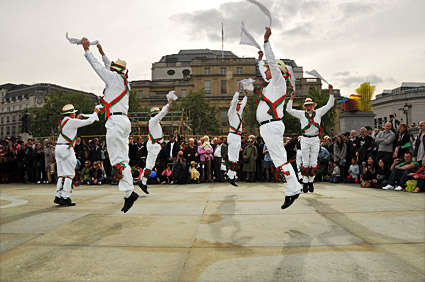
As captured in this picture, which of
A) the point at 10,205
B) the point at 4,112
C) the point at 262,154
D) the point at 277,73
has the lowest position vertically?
the point at 10,205

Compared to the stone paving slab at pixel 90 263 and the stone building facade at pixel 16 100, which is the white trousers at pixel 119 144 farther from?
the stone building facade at pixel 16 100

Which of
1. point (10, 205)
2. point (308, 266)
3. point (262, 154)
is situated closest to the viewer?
point (308, 266)

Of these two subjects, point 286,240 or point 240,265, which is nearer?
point 240,265

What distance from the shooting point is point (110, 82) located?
17.2 feet

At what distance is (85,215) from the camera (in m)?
5.75

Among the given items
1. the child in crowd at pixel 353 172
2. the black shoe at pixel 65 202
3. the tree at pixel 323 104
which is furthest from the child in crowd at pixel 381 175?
the tree at pixel 323 104

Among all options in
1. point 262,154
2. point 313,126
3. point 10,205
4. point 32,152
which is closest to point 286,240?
point 313,126

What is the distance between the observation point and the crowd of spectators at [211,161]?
1040cm

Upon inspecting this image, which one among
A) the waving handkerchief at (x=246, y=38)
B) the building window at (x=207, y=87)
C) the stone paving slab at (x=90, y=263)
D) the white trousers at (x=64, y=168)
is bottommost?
the stone paving slab at (x=90, y=263)

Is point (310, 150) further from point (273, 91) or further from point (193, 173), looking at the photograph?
point (193, 173)

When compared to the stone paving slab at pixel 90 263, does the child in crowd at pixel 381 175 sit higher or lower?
higher

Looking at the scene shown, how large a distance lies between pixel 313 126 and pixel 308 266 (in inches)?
210

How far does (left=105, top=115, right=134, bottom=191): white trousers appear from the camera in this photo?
5.05 m

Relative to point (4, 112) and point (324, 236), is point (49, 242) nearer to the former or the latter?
point (324, 236)
